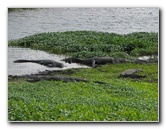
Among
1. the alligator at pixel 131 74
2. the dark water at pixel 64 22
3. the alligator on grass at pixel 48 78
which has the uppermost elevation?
the dark water at pixel 64 22

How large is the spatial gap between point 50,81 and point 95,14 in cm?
89

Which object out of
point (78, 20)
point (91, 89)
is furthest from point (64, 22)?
point (91, 89)

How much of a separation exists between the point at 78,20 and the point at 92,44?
307 mm

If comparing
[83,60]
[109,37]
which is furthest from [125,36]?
[83,60]

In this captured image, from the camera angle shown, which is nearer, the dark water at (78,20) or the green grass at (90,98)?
the green grass at (90,98)

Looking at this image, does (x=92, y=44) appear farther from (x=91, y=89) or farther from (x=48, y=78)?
(x=48, y=78)

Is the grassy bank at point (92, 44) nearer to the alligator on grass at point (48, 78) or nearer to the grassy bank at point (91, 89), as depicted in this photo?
the grassy bank at point (91, 89)

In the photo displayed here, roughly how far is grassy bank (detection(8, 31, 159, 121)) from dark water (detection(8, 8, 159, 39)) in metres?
0.07

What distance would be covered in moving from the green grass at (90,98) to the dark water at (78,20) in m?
0.44

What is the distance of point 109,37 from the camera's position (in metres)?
4.63

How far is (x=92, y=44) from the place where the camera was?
4652 mm

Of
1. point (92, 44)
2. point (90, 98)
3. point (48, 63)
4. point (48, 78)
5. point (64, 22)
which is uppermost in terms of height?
point (64, 22)

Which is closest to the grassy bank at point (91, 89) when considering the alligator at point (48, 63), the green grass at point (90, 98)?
the green grass at point (90, 98)

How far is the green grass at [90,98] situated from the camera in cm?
443
